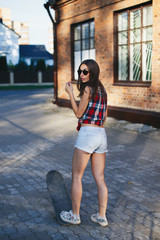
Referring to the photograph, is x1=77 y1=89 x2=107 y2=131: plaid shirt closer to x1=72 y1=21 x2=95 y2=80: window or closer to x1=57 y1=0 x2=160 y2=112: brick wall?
x1=57 y1=0 x2=160 y2=112: brick wall

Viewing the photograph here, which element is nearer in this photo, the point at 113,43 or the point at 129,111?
the point at 129,111

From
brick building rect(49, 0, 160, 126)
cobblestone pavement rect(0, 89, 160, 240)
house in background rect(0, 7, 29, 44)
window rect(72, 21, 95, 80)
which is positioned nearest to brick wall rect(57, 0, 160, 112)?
brick building rect(49, 0, 160, 126)

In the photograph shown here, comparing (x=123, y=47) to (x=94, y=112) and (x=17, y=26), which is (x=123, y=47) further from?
(x=17, y=26)

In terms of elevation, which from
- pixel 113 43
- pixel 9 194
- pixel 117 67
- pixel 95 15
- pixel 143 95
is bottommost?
pixel 9 194

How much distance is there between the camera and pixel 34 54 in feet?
213

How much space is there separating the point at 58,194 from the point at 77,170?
798 millimetres

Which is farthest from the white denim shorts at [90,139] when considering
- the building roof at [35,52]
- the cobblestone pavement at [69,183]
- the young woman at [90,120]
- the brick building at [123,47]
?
the building roof at [35,52]

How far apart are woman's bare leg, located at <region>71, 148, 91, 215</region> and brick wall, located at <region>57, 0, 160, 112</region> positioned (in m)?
6.71

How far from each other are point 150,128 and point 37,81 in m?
32.9

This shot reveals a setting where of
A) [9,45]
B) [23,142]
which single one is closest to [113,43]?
[23,142]

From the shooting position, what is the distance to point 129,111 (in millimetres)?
10969

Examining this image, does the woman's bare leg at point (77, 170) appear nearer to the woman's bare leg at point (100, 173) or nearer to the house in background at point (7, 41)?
the woman's bare leg at point (100, 173)

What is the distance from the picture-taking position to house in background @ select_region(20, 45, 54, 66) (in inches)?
2517

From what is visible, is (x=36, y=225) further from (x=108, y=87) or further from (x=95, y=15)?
(x=95, y=15)
